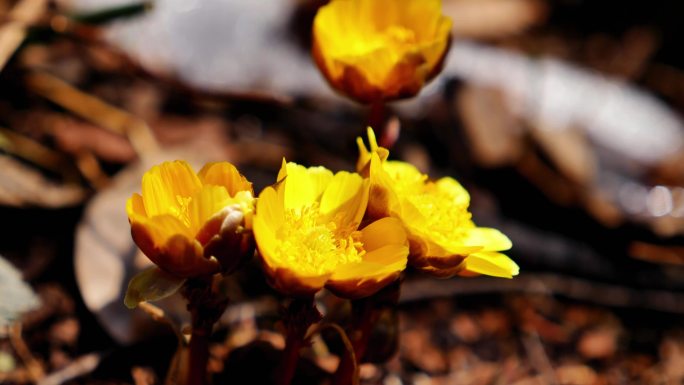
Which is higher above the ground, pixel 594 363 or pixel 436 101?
pixel 436 101

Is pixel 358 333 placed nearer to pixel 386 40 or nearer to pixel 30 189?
pixel 386 40

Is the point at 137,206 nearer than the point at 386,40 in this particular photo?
Yes

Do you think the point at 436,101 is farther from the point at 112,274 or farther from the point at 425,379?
the point at 112,274

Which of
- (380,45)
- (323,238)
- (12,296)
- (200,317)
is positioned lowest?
(12,296)

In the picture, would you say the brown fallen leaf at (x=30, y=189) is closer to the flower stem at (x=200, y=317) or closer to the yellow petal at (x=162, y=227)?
the flower stem at (x=200, y=317)

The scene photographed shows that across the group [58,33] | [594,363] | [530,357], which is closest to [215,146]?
[58,33]

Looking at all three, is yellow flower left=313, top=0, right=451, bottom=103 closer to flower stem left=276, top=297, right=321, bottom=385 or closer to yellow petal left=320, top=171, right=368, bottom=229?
yellow petal left=320, top=171, right=368, bottom=229

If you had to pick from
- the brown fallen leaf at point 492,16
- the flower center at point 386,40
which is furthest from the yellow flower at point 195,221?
the brown fallen leaf at point 492,16

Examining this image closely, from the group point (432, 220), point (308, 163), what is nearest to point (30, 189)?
point (308, 163)
